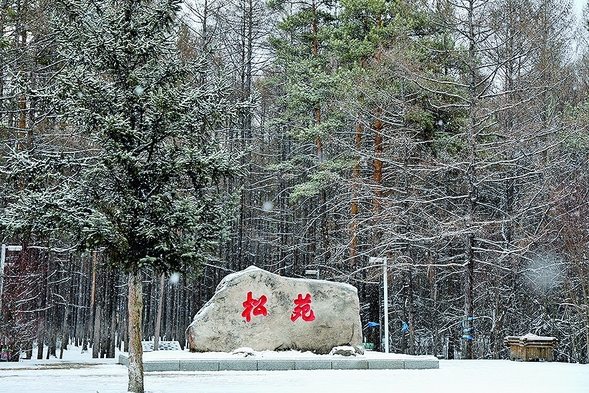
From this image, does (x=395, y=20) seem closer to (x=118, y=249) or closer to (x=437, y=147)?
(x=437, y=147)

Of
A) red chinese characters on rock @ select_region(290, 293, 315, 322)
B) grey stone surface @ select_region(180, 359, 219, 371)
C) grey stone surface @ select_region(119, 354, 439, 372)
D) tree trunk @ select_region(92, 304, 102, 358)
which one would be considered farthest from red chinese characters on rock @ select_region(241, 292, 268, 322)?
tree trunk @ select_region(92, 304, 102, 358)

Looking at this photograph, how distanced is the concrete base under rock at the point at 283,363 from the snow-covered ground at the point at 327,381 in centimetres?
47

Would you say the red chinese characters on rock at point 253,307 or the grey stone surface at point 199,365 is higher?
the red chinese characters on rock at point 253,307

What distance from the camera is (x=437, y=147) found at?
22.8m

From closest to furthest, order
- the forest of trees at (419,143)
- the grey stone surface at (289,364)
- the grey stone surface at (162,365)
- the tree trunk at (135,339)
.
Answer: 1. the tree trunk at (135,339)
2. the grey stone surface at (162,365)
3. the grey stone surface at (289,364)
4. the forest of trees at (419,143)

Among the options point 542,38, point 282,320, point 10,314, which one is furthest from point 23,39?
point 542,38

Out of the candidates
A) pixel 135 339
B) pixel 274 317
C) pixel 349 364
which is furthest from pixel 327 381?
pixel 274 317

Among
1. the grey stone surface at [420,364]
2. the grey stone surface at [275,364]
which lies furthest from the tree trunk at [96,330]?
the grey stone surface at [420,364]

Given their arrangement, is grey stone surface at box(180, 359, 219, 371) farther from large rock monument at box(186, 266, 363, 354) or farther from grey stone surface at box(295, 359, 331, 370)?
grey stone surface at box(295, 359, 331, 370)

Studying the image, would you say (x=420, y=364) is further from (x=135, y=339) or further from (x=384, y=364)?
(x=135, y=339)

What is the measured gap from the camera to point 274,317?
16.6 meters

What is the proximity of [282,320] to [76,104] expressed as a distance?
890 centimetres

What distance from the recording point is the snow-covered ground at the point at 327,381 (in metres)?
10.4

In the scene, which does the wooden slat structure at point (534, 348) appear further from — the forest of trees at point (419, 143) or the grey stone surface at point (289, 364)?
the grey stone surface at point (289, 364)
